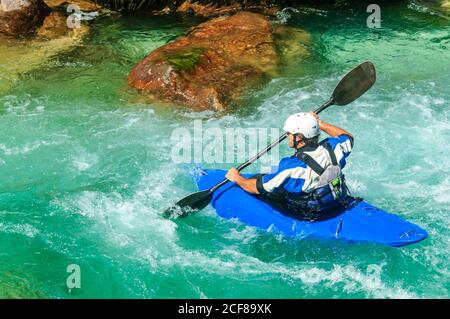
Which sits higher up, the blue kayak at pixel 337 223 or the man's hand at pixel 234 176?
the man's hand at pixel 234 176

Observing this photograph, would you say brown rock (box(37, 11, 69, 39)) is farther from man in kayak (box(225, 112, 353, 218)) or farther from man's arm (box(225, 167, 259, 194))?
man in kayak (box(225, 112, 353, 218))

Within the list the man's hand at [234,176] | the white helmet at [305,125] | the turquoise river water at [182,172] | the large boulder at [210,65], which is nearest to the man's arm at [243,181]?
the man's hand at [234,176]

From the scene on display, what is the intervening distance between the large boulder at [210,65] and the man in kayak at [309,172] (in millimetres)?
2884

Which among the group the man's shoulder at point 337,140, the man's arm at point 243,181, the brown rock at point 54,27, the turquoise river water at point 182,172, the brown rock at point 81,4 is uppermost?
the man's shoulder at point 337,140

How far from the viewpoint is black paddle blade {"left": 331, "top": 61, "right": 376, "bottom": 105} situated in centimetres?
627

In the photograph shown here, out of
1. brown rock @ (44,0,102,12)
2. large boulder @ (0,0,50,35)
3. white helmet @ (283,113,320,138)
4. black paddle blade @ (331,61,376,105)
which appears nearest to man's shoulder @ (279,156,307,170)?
white helmet @ (283,113,320,138)

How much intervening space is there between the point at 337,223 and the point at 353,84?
6.33ft

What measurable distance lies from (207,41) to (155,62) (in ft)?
3.38

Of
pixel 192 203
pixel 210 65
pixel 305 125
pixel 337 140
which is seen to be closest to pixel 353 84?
pixel 337 140

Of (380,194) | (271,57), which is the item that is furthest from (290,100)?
(380,194)

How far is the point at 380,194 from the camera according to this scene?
614 centimetres

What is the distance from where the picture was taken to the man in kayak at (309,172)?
482 cm

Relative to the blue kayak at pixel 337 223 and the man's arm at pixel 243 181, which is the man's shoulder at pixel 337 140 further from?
the man's arm at pixel 243 181

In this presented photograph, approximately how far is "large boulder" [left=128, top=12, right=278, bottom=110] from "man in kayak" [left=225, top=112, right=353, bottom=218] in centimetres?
288
